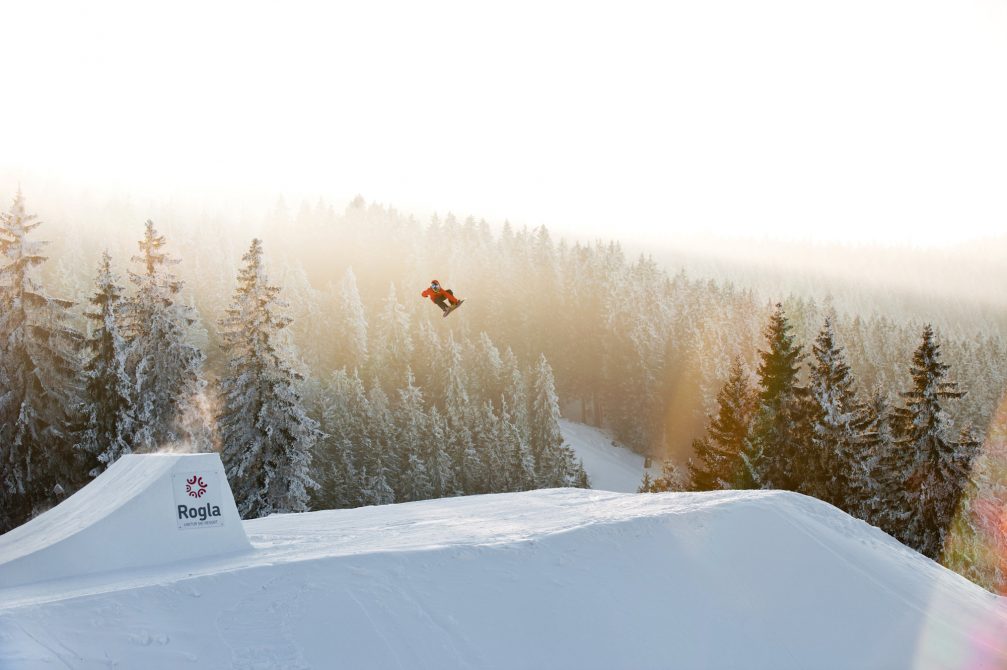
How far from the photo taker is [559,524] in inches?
494

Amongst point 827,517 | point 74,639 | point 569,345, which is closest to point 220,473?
point 74,639

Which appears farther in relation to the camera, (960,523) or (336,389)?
(336,389)

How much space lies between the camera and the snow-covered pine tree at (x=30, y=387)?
25.0m

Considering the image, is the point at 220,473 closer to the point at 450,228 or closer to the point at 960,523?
the point at 960,523

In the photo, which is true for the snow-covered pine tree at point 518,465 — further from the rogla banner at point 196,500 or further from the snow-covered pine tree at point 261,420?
the rogla banner at point 196,500

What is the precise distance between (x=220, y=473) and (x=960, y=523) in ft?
82.6

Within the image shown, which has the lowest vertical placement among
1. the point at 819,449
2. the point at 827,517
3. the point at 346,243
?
the point at 819,449

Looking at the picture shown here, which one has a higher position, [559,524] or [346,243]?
[346,243]

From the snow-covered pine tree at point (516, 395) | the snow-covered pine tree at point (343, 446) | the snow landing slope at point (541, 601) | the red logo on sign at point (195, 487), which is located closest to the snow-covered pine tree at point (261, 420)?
the snow landing slope at point (541, 601)

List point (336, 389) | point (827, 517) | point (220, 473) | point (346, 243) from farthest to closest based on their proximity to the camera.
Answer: point (346, 243), point (336, 389), point (827, 517), point (220, 473)

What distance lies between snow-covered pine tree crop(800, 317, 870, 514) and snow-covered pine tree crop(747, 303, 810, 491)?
20.5 inches

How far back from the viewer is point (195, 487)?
11.7 m

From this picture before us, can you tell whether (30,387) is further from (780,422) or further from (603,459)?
(603,459)

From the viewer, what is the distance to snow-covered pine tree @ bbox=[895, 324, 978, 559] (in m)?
25.2
